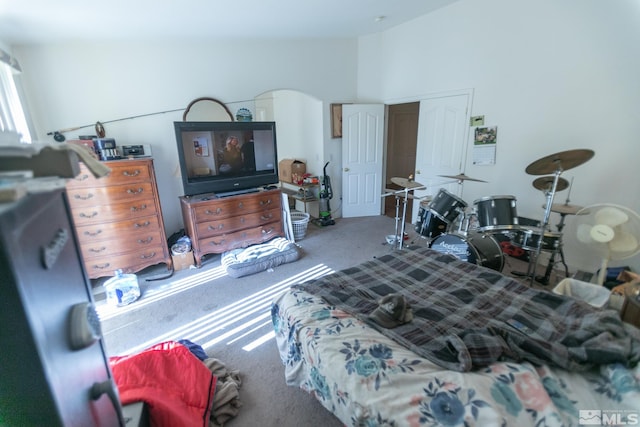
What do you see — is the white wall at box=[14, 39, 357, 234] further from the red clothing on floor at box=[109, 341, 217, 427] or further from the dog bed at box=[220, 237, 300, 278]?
the red clothing on floor at box=[109, 341, 217, 427]

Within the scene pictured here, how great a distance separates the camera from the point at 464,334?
118cm

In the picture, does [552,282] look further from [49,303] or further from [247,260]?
[49,303]

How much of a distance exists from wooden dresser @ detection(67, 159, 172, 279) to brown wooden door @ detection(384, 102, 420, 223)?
3.55 meters

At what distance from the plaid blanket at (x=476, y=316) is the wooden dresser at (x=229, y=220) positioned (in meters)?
1.82

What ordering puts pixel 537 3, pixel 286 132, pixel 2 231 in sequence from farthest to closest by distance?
pixel 286 132, pixel 537 3, pixel 2 231

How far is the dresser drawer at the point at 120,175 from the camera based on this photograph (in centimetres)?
248

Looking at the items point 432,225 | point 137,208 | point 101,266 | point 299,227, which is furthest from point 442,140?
point 101,266

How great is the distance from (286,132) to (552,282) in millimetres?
4758

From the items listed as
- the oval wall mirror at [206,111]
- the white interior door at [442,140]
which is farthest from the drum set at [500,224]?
the oval wall mirror at [206,111]

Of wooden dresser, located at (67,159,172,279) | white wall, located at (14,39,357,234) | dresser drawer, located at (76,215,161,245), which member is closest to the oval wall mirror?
white wall, located at (14,39,357,234)

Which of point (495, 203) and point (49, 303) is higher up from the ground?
point (49, 303)

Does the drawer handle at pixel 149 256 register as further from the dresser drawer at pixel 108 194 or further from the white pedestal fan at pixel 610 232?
the white pedestal fan at pixel 610 232

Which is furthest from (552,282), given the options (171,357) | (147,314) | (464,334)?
(147,314)

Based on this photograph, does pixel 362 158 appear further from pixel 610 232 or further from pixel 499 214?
pixel 610 232
